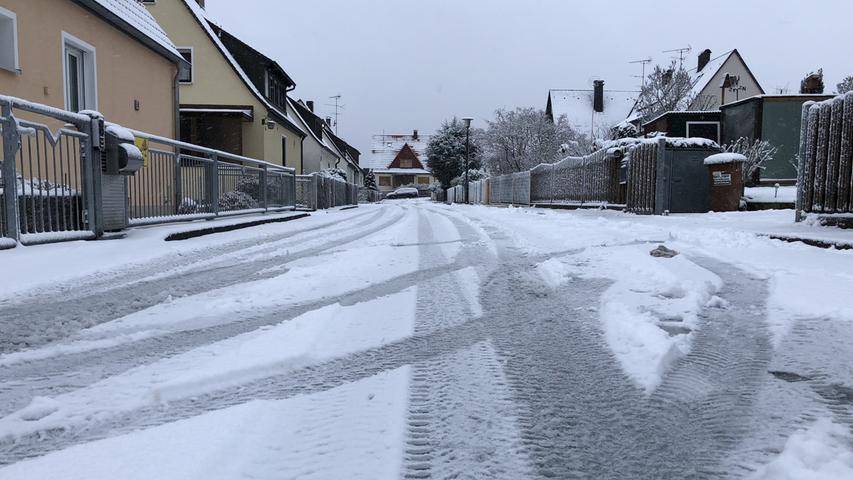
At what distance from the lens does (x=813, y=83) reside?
23328 millimetres

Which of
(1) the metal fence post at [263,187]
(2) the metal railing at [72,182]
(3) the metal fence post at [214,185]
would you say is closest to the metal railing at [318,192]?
(1) the metal fence post at [263,187]

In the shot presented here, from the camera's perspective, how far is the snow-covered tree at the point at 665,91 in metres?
28.2

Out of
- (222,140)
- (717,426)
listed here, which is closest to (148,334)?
(717,426)

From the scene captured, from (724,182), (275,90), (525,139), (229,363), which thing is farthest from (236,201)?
(525,139)

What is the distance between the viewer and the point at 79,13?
30.5 ft

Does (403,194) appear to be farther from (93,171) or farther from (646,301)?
(646,301)

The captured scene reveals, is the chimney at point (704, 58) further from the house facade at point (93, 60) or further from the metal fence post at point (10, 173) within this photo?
the metal fence post at point (10, 173)

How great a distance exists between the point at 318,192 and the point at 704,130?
17.7 meters

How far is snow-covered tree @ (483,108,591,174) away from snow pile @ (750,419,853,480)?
3498cm

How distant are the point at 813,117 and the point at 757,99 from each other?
1795cm

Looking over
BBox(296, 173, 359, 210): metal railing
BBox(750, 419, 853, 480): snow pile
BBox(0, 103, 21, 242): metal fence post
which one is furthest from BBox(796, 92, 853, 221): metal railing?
BBox(296, 173, 359, 210): metal railing

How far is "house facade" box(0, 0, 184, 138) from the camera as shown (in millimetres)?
7910

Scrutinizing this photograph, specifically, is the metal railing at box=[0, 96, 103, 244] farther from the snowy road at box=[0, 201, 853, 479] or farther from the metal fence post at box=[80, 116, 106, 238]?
the snowy road at box=[0, 201, 853, 479]

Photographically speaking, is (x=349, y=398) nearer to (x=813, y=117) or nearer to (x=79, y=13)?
(x=813, y=117)
